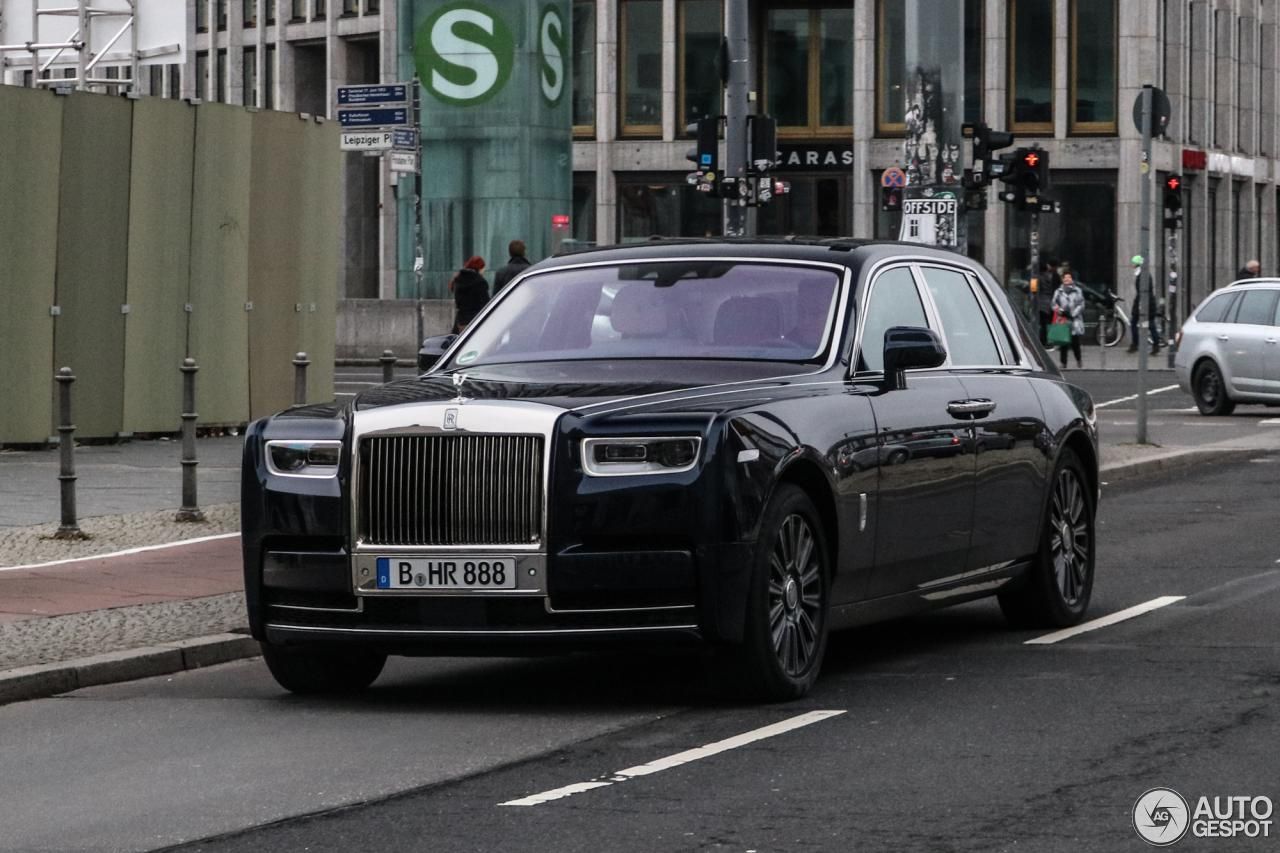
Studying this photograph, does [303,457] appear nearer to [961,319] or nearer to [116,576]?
[961,319]

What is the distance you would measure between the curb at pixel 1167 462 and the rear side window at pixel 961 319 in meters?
8.95

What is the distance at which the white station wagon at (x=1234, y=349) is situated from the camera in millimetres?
29312

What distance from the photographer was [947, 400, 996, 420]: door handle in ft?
33.4

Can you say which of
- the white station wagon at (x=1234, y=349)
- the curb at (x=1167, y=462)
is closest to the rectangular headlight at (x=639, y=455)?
the curb at (x=1167, y=462)

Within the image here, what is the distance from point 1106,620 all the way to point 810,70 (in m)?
51.5

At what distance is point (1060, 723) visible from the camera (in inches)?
324

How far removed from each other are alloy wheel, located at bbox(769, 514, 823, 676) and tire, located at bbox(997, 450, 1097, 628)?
6.65ft

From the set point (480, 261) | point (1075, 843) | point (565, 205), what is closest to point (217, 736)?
point (1075, 843)

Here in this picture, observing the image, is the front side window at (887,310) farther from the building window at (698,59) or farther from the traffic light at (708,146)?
the building window at (698,59)

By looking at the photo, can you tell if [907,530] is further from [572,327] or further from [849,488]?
[572,327]

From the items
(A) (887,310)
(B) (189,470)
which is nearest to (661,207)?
(B) (189,470)

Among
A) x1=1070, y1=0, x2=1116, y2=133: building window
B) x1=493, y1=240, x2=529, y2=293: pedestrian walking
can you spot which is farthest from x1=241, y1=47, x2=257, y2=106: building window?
x1=493, y1=240, x2=529, y2=293: pedestrian walking

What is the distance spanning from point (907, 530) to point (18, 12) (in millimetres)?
29233

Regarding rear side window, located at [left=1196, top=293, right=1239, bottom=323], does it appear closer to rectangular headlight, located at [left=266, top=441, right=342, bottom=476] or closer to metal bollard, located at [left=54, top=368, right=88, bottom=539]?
metal bollard, located at [left=54, top=368, right=88, bottom=539]
